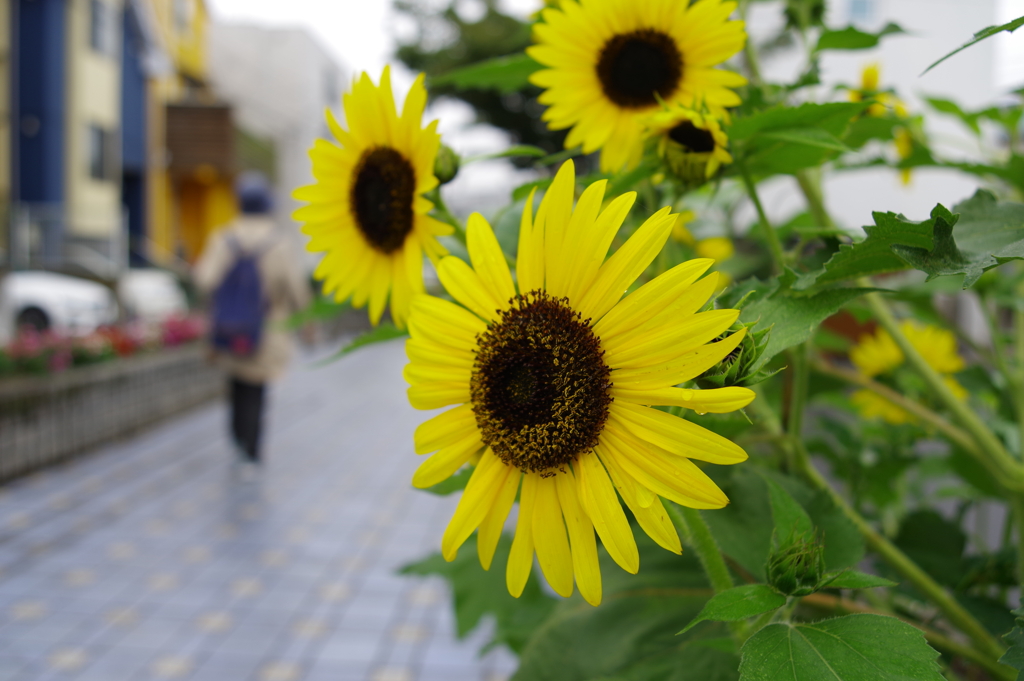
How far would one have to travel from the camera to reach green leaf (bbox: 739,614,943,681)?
347mm

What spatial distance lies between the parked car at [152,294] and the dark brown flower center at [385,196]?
933cm

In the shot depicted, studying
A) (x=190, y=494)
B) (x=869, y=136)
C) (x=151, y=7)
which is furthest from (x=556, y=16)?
(x=151, y=7)

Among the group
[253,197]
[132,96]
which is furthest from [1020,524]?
[132,96]

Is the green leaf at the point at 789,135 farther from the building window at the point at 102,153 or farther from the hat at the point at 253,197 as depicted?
the building window at the point at 102,153

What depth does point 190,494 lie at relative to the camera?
3.93 m

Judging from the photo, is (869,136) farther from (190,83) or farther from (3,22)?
(190,83)

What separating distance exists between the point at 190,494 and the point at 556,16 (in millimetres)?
3937

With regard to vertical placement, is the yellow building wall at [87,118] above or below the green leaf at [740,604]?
above

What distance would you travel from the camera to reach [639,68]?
1.87ft

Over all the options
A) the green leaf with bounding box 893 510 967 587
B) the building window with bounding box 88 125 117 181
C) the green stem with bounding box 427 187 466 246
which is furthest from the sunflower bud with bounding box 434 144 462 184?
the building window with bounding box 88 125 117 181

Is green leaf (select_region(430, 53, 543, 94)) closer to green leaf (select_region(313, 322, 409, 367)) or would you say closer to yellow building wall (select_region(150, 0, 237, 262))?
green leaf (select_region(313, 322, 409, 367))

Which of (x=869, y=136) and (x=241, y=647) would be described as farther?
(x=241, y=647)

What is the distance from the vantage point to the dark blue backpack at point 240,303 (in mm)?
3945

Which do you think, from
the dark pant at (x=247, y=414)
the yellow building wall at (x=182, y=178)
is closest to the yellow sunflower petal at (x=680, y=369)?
the dark pant at (x=247, y=414)
